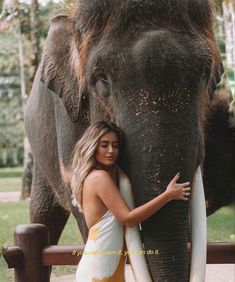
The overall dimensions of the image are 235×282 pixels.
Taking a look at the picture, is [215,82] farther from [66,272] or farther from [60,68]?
[66,272]

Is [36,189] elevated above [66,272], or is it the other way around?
[36,189]

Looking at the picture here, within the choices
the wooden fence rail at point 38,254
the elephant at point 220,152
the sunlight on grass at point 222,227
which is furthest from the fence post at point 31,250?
the sunlight on grass at point 222,227

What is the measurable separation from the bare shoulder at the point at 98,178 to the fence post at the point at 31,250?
1.84 feet

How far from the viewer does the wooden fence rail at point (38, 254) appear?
2861mm

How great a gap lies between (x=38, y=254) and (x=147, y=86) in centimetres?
84

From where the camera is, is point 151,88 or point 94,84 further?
point 94,84

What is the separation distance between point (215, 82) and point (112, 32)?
60 cm

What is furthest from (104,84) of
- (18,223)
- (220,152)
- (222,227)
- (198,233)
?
(222,227)

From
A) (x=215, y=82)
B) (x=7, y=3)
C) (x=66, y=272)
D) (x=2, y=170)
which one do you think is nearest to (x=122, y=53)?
(x=215, y=82)

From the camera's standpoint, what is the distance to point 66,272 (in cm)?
633

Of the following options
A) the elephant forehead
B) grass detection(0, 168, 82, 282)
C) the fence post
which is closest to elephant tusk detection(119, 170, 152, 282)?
the elephant forehead

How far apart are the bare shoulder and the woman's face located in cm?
4

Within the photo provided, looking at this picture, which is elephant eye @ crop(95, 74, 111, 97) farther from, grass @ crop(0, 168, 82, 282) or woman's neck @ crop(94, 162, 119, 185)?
grass @ crop(0, 168, 82, 282)

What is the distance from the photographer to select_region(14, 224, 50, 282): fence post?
288cm
